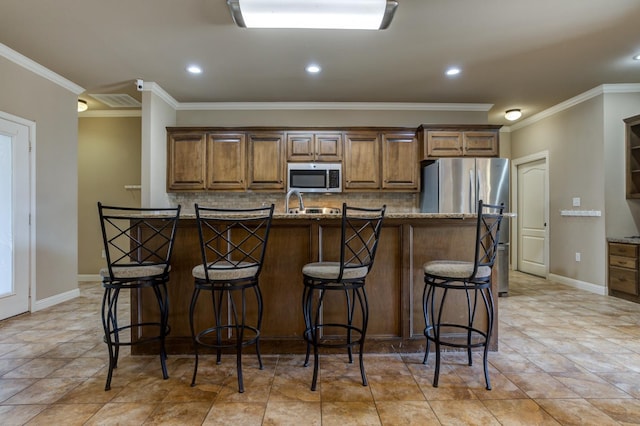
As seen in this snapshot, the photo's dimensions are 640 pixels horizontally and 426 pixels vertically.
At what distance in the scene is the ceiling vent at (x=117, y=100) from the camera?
4.70m

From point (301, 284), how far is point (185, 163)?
3097 millimetres

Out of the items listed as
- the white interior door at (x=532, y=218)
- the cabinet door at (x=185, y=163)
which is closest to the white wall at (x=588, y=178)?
the white interior door at (x=532, y=218)

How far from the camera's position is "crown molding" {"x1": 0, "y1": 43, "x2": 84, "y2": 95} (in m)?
3.38

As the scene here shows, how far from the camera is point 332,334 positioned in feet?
8.37

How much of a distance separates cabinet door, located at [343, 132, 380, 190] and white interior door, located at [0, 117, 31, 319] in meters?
3.74

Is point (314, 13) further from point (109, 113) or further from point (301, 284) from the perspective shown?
point (109, 113)

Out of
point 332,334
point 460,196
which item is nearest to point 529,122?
point 460,196

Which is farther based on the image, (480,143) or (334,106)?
(334,106)

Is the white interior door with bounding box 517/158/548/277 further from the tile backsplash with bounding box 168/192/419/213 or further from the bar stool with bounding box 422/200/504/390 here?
the bar stool with bounding box 422/200/504/390

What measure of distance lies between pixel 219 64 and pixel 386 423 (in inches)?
144

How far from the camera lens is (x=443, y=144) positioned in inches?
186

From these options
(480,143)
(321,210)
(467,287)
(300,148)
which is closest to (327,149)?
(300,148)

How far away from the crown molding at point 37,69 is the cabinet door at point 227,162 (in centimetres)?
173

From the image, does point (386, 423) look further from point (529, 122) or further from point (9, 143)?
point (529, 122)
